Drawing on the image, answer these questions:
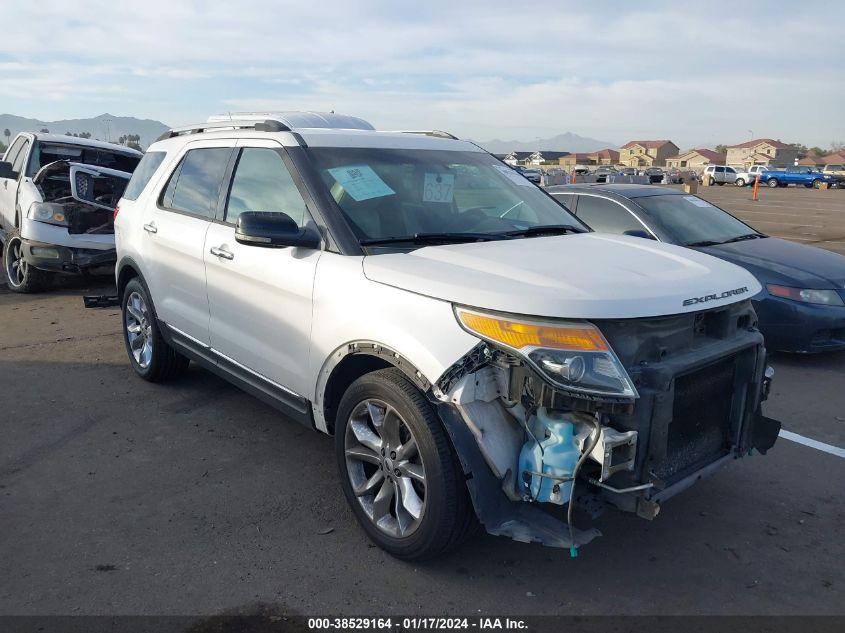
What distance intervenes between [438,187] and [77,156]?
8453 millimetres

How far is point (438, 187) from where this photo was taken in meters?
4.15

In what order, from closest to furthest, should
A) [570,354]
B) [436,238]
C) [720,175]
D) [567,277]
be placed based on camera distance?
[570,354], [567,277], [436,238], [720,175]

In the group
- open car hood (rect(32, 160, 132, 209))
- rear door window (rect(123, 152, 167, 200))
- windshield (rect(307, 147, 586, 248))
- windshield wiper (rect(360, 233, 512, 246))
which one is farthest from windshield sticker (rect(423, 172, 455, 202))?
open car hood (rect(32, 160, 132, 209))

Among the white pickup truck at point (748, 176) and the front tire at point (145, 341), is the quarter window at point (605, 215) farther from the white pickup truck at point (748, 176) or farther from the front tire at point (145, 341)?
the white pickup truck at point (748, 176)

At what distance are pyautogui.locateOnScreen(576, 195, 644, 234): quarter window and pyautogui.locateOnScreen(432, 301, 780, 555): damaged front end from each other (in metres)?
4.18

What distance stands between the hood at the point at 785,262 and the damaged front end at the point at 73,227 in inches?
281

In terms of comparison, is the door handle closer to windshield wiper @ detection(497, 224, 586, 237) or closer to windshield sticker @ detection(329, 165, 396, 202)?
windshield sticker @ detection(329, 165, 396, 202)

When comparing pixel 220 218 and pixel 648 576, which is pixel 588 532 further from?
pixel 220 218

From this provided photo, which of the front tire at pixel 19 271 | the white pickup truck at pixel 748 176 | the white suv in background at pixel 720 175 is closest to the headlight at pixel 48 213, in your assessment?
the front tire at pixel 19 271

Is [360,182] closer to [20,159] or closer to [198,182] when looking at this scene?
[198,182]

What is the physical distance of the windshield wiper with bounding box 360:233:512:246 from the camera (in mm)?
3609

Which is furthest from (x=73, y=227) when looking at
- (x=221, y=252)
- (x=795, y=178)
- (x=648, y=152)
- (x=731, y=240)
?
(x=648, y=152)

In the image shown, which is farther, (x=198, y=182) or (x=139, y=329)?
(x=139, y=329)

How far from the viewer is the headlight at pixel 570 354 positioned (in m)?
2.76
